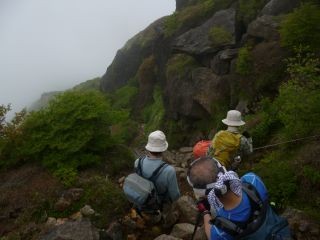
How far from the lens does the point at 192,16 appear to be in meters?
21.8

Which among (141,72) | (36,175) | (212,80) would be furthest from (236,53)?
(141,72)

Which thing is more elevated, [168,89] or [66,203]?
[66,203]

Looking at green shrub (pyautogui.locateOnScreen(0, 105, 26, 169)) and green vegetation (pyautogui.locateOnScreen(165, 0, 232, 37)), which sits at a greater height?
green shrub (pyautogui.locateOnScreen(0, 105, 26, 169))

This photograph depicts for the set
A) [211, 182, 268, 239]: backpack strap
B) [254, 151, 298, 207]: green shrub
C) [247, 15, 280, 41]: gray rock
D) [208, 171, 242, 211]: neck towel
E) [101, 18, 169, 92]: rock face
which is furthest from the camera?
[101, 18, 169, 92]: rock face

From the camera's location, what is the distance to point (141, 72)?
90.5 feet

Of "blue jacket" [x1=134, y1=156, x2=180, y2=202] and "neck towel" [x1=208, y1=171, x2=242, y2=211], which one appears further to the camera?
"blue jacket" [x1=134, y1=156, x2=180, y2=202]

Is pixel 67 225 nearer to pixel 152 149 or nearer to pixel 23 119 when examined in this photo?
pixel 152 149

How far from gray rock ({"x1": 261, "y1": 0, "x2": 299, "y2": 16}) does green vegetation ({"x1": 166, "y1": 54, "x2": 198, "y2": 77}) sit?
13.2 ft

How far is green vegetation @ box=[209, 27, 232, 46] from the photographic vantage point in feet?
58.9

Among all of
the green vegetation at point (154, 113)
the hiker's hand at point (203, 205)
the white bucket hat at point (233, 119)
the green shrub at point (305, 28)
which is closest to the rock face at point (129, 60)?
the green vegetation at point (154, 113)

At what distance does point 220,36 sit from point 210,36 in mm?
612

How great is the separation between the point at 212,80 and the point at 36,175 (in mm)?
9112

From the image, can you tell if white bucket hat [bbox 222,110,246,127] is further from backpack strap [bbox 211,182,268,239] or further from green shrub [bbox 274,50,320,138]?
backpack strap [bbox 211,182,268,239]

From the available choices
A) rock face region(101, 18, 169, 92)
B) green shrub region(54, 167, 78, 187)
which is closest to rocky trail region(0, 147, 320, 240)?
green shrub region(54, 167, 78, 187)
